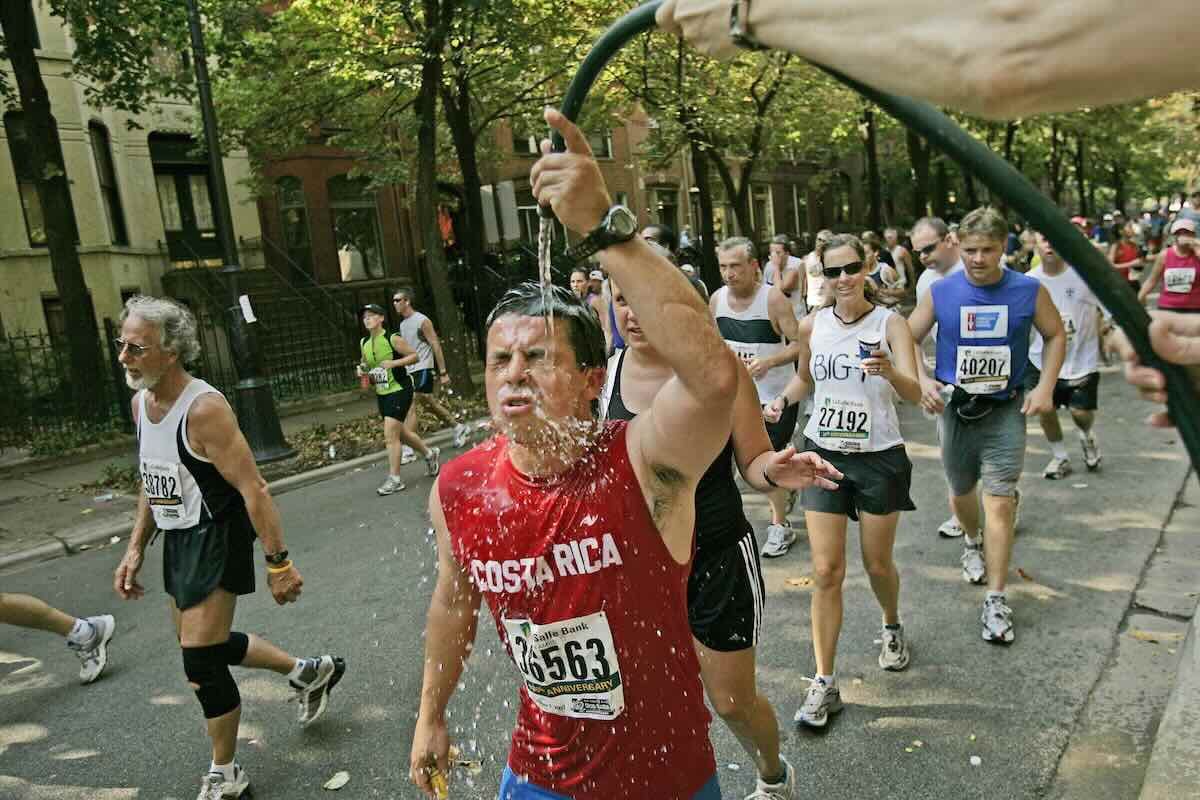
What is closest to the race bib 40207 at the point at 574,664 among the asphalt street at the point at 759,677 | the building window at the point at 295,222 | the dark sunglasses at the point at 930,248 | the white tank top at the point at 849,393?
the asphalt street at the point at 759,677

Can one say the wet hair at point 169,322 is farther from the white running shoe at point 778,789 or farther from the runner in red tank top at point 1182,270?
the runner in red tank top at point 1182,270

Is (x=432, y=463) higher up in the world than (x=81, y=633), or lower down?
lower down

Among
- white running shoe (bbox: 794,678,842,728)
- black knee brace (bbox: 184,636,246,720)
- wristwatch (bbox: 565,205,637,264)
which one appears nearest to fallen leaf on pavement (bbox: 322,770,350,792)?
black knee brace (bbox: 184,636,246,720)

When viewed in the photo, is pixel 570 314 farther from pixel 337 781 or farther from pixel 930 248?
pixel 930 248

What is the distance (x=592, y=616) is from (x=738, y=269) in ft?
14.2

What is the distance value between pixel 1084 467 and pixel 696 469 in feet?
22.8

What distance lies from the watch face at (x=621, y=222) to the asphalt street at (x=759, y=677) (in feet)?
8.38

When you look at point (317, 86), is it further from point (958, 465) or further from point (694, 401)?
point (694, 401)

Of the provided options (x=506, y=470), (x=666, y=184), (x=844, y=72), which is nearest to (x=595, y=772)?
(x=506, y=470)

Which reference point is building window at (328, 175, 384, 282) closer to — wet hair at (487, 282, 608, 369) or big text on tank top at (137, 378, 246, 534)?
big text on tank top at (137, 378, 246, 534)

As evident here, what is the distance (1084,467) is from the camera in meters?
7.89

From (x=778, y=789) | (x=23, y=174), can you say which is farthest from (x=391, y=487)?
(x=23, y=174)

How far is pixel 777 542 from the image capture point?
20.5 feet

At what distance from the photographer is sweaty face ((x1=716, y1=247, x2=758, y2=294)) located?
6117 mm
